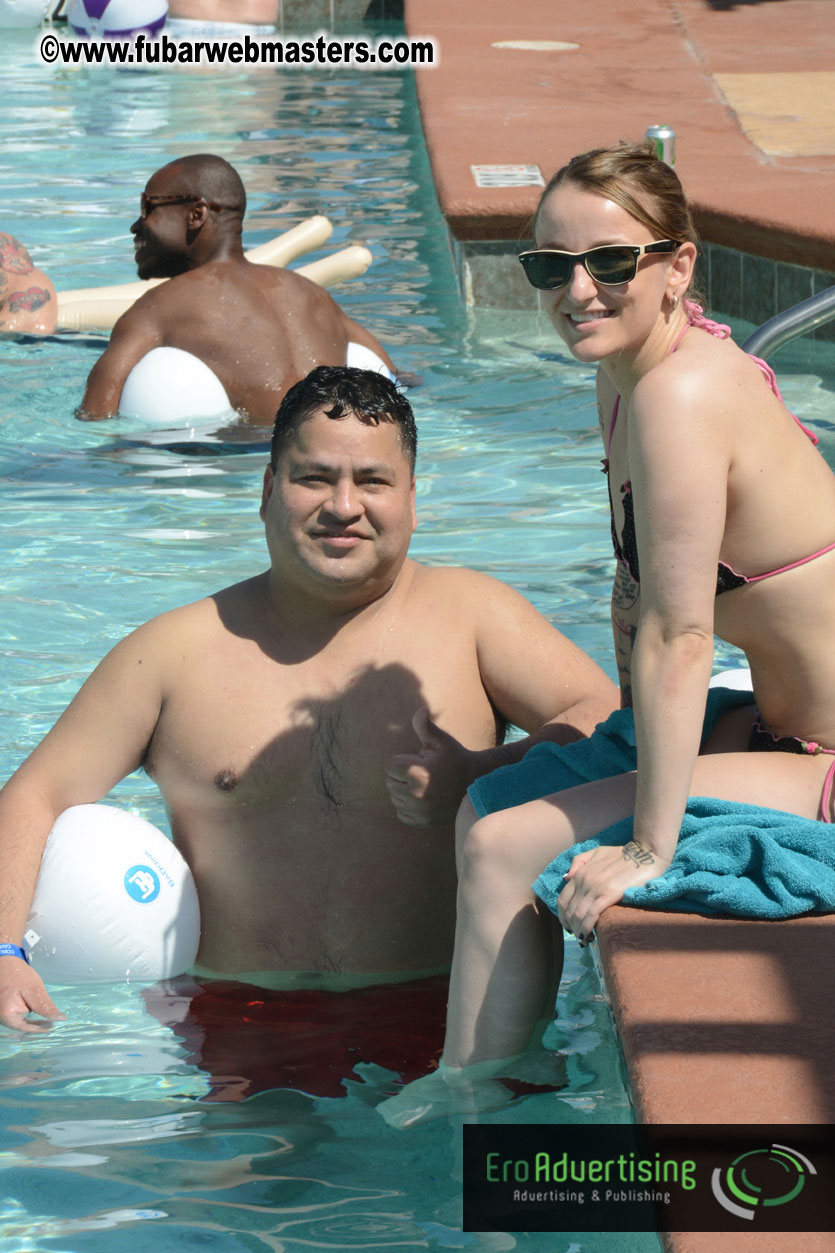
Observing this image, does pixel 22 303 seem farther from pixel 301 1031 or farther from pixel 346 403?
pixel 301 1031

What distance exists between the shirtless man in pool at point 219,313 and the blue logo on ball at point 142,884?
156 inches

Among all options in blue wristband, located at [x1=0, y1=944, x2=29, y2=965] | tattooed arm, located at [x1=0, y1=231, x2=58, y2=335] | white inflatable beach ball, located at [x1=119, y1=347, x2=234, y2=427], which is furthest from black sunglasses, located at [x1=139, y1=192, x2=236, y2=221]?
blue wristband, located at [x1=0, y1=944, x2=29, y2=965]

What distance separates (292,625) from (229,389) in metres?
3.91

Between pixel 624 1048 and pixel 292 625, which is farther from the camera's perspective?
pixel 292 625

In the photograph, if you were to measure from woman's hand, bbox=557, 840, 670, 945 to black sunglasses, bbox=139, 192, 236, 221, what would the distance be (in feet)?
17.0

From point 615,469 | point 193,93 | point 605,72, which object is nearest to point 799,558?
point 615,469

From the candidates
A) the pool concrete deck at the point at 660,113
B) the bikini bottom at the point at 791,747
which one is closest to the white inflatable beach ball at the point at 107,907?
the bikini bottom at the point at 791,747

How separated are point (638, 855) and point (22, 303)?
7101 millimetres

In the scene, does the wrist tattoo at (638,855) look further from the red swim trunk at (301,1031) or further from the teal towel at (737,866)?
the red swim trunk at (301,1031)

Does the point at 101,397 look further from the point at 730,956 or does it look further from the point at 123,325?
the point at 730,956

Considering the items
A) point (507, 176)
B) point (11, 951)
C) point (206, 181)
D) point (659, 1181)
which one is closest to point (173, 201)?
point (206, 181)

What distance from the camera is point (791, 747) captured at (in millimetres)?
2904

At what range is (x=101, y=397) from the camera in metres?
7.29

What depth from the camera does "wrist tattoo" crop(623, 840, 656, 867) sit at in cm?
268
